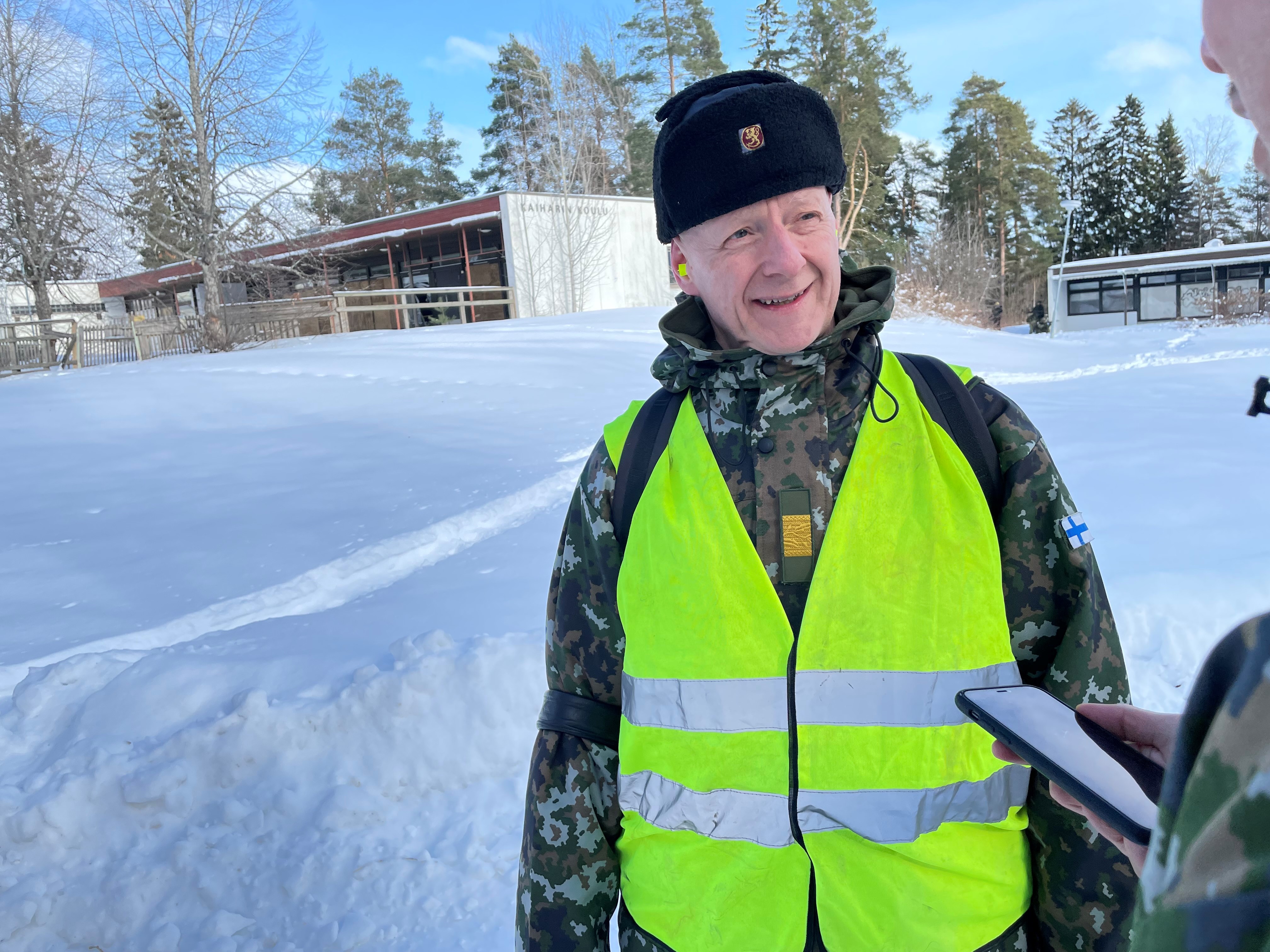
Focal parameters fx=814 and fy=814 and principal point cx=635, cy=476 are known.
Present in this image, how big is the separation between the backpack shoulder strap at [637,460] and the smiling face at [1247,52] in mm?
1125

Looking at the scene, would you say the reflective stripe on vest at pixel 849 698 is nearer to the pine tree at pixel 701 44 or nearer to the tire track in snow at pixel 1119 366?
the tire track in snow at pixel 1119 366

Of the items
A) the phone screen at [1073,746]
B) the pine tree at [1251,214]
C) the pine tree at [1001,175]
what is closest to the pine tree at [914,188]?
the pine tree at [1001,175]

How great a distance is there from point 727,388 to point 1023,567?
2.01ft

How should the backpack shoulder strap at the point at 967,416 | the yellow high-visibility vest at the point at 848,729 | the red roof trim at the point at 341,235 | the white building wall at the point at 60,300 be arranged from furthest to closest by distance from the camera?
the white building wall at the point at 60,300 < the red roof trim at the point at 341,235 < the backpack shoulder strap at the point at 967,416 < the yellow high-visibility vest at the point at 848,729

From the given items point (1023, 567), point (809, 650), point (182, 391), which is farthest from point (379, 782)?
point (182, 391)

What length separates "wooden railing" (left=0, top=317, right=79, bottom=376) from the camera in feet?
59.4

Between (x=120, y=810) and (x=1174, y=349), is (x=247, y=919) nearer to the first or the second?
(x=120, y=810)

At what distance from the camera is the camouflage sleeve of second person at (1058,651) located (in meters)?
1.36

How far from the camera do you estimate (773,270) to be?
1.54m

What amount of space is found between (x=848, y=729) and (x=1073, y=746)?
510mm

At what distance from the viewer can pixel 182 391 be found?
10289 millimetres

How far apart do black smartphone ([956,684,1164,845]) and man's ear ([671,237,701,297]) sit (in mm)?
989

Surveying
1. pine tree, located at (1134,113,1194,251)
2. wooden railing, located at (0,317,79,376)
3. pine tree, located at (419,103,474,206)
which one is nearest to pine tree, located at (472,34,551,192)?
pine tree, located at (419,103,474,206)

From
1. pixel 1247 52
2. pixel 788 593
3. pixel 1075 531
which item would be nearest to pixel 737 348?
pixel 788 593
